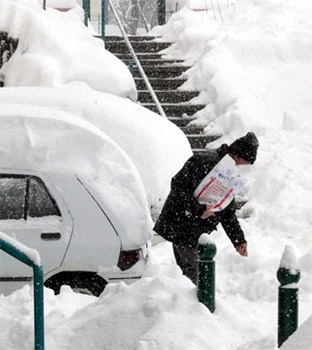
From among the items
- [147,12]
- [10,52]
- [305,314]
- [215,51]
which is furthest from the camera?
[147,12]

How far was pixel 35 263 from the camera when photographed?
4.39 m

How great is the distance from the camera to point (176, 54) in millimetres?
15742

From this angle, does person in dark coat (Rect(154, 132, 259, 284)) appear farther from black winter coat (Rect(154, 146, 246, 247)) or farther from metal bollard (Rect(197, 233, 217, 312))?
metal bollard (Rect(197, 233, 217, 312))

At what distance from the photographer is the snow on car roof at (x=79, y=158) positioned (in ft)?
20.9

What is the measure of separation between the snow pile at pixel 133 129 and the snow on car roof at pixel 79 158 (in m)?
1.52

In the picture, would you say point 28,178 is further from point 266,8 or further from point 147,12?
point 147,12

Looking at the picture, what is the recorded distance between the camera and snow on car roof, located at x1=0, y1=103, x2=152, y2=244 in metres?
6.36

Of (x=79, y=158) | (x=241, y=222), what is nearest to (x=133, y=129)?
(x=241, y=222)

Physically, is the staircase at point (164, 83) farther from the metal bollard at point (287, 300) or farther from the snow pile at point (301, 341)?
the snow pile at point (301, 341)

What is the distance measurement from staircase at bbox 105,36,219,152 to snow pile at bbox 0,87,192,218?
2.89 meters

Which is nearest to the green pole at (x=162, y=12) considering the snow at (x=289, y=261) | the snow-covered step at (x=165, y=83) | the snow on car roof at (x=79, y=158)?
the snow-covered step at (x=165, y=83)

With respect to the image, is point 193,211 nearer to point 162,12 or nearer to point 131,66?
point 131,66

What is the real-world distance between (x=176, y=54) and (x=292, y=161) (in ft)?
17.0

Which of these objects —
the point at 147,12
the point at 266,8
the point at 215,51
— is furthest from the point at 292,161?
the point at 147,12
